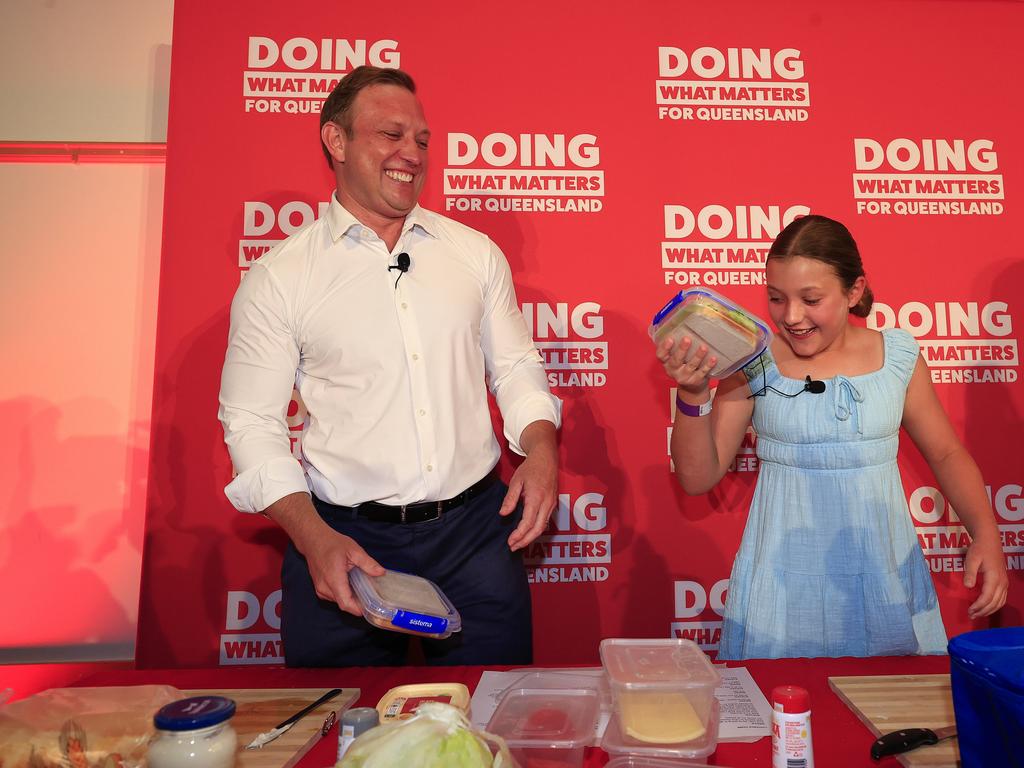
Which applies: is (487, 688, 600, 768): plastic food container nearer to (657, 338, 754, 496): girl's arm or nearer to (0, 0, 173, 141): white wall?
(657, 338, 754, 496): girl's arm

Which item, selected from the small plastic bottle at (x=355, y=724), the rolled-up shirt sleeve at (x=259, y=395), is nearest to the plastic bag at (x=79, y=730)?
the small plastic bottle at (x=355, y=724)

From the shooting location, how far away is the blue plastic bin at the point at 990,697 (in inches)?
31.8

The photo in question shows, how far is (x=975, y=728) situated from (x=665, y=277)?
1.97 m

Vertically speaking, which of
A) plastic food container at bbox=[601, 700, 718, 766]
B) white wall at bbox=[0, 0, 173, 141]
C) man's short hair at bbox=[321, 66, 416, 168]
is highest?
white wall at bbox=[0, 0, 173, 141]

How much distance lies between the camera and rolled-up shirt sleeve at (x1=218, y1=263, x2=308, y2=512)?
1.63 meters

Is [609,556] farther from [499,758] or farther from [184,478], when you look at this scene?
[499,758]

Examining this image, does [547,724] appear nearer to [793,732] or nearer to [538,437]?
[793,732]

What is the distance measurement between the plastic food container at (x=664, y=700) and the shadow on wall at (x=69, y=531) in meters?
2.43

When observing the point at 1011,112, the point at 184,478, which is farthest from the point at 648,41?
the point at 184,478

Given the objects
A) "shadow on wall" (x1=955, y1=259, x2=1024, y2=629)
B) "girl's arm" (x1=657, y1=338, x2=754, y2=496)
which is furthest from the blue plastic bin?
"shadow on wall" (x1=955, y1=259, x2=1024, y2=629)

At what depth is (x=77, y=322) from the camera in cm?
288

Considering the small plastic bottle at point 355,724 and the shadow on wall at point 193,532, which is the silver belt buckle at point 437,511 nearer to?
the small plastic bottle at point 355,724

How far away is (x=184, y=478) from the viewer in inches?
99.0

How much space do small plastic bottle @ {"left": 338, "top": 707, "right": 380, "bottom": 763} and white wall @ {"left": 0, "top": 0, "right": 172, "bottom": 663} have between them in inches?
90.0
